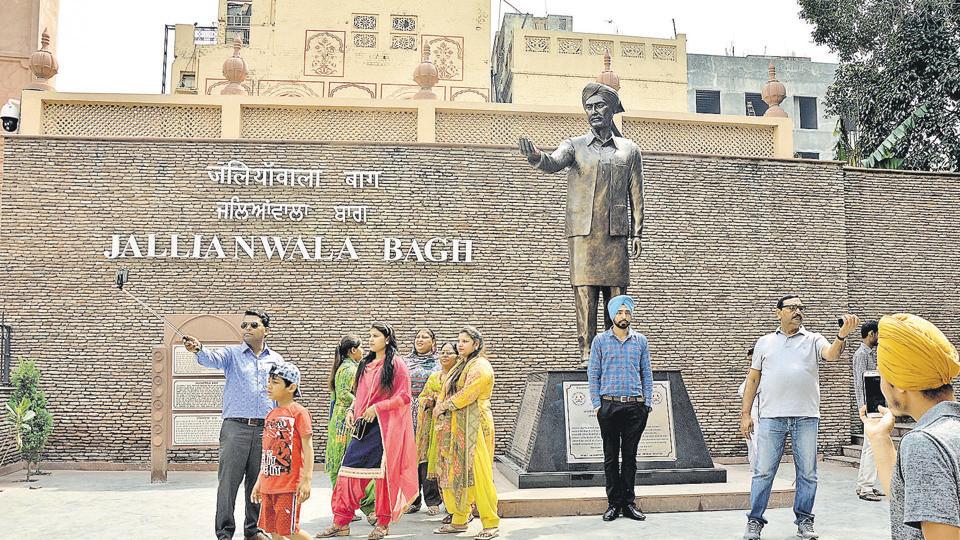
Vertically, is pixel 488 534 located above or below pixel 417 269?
below

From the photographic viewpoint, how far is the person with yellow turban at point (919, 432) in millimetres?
1961

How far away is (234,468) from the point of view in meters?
5.46

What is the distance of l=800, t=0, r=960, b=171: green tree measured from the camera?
16.3 meters

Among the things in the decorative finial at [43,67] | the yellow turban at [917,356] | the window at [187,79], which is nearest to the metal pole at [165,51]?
the window at [187,79]

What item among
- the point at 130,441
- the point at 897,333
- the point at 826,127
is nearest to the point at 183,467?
the point at 130,441

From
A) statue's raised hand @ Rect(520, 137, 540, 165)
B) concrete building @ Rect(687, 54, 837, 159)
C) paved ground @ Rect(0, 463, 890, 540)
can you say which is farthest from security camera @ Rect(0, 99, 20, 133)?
concrete building @ Rect(687, 54, 837, 159)

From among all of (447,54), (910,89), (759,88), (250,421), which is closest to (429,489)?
(250,421)

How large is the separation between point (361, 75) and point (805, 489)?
18627mm

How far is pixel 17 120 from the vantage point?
12648mm

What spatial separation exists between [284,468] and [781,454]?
324 centimetres

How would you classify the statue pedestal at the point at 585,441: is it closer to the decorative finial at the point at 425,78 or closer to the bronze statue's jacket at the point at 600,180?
the bronze statue's jacket at the point at 600,180

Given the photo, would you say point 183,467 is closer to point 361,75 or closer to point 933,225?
point 933,225

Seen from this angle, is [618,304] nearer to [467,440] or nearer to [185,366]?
[467,440]

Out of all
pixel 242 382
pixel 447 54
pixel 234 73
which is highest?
pixel 447 54
